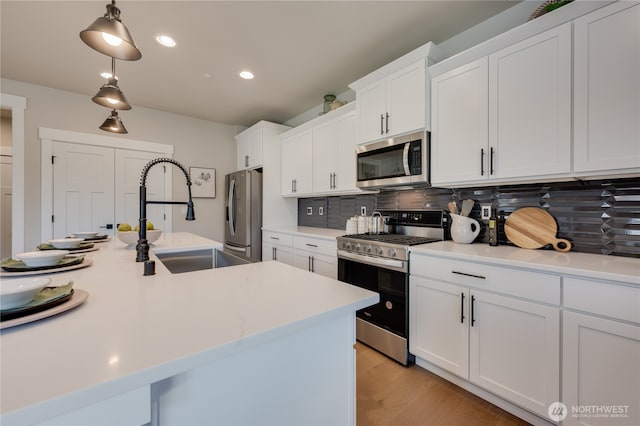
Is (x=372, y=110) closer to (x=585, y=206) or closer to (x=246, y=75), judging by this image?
(x=246, y=75)

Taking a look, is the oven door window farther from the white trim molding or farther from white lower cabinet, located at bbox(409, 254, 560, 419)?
the white trim molding

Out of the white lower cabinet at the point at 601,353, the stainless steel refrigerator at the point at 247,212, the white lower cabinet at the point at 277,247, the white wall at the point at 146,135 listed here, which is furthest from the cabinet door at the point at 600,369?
the white wall at the point at 146,135

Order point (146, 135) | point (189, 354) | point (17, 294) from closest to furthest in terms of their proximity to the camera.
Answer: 1. point (189, 354)
2. point (17, 294)
3. point (146, 135)

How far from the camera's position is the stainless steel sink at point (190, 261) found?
6.50 ft

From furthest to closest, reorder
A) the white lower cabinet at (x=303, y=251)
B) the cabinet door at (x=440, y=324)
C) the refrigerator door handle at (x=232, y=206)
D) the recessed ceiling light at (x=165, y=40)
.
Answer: the refrigerator door handle at (x=232, y=206), the white lower cabinet at (x=303, y=251), the recessed ceiling light at (x=165, y=40), the cabinet door at (x=440, y=324)

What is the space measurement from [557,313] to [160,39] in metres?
3.29

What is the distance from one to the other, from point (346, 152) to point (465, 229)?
1.42 metres

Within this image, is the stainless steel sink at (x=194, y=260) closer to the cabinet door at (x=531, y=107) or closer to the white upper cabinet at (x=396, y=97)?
the white upper cabinet at (x=396, y=97)

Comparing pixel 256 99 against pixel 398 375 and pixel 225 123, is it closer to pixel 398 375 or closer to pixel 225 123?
pixel 225 123

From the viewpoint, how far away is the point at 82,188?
3.38 m

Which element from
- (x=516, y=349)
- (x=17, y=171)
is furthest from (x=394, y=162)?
(x=17, y=171)

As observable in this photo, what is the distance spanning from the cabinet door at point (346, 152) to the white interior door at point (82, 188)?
3.04m

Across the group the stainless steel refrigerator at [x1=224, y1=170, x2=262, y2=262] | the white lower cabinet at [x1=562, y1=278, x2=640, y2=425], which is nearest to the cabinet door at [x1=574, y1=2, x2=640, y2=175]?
the white lower cabinet at [x1=562, y1=278, x2=640, y2=425]

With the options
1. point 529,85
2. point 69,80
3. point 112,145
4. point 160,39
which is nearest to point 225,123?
point 112,145
